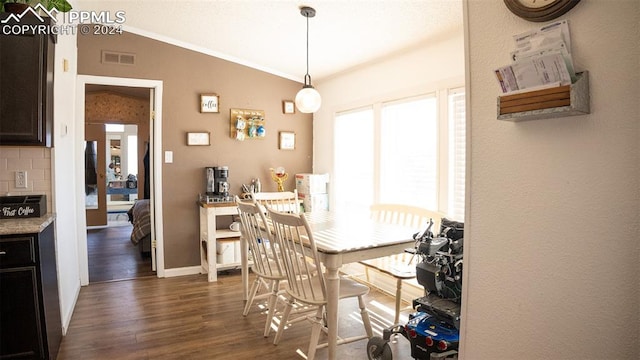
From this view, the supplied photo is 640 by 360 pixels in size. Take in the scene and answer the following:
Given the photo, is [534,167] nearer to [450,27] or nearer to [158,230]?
[450,27]

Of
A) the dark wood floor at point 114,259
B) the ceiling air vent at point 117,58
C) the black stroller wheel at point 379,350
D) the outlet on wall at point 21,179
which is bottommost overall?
the dark wood floor at point 114,259

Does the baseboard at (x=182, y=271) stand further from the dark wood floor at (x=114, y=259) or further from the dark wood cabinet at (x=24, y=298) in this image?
the dark wood cabinet at (x=24, y=298)

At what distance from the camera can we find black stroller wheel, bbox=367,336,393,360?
207cm

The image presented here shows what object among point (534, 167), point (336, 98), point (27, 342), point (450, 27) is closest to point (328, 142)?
point (336, 98)

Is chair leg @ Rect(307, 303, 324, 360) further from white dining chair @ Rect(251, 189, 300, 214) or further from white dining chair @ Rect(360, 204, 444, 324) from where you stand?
white dining chair @ Rect(251, 189, 300, 214)

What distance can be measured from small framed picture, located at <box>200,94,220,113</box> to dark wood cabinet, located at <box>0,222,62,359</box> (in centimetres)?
240

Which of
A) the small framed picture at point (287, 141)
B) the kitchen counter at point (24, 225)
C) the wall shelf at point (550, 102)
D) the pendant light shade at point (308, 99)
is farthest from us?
the small framed picture at point (287, 141)

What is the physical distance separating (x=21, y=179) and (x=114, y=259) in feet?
8.48

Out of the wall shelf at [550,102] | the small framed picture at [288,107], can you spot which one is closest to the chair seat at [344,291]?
the wall shelf at [550,102]

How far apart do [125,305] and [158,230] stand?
1.02m

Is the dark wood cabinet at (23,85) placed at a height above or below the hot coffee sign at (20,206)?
above

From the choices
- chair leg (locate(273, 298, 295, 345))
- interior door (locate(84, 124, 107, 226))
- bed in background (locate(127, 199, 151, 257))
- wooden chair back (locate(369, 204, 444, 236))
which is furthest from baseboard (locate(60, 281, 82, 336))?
interior door (locate(84, 124, 107, 226))

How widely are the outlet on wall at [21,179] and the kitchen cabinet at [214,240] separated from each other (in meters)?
1.68

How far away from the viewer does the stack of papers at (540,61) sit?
2.81 ft
